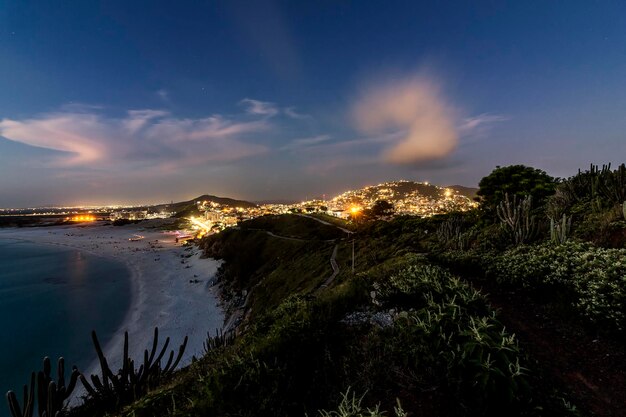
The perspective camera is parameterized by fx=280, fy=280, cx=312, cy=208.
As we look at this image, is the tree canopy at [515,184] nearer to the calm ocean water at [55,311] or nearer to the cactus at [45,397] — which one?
the cactus at [45,397]

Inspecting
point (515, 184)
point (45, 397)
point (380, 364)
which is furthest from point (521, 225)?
point (45, 397)

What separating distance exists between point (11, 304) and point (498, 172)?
7038 centimetres

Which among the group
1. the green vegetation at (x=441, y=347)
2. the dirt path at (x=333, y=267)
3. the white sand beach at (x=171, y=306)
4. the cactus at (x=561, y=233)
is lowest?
the white sand beach at (x=171, y=306)

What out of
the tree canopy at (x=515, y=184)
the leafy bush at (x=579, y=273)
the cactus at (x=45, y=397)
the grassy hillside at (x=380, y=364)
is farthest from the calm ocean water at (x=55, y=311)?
the tree canopy at (x=515, y=184)

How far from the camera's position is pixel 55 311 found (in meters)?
38.5

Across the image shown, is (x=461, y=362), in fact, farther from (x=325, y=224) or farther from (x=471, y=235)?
(x=325, y=224)

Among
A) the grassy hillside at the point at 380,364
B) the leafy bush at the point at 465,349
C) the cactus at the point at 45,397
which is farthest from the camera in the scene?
the cactus at the point at 45,397

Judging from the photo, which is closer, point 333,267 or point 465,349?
point 465,349

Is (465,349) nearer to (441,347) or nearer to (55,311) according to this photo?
(441,347)

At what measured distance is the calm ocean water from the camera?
2692 centimetres

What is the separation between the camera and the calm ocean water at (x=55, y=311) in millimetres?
26922

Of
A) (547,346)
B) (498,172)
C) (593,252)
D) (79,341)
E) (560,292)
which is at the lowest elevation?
Result: (79,341)

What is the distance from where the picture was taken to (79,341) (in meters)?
30.0

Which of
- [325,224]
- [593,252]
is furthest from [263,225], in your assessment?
[593,252]
